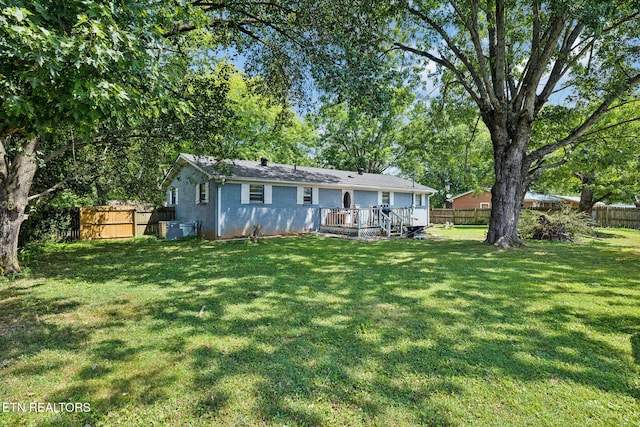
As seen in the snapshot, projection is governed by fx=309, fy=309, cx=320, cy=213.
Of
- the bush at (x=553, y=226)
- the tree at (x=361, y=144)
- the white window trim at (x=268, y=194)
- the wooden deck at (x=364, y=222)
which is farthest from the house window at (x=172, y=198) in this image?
the bush at (x=553, y=226)

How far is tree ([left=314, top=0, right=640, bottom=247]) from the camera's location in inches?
344

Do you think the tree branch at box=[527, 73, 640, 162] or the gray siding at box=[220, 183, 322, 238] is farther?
the gray siding at box=[220, 183, 322, 238]

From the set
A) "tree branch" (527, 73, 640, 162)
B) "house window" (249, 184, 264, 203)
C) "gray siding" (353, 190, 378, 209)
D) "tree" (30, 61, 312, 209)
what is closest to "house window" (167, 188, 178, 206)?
"tree" (30, 61, 312, 209)

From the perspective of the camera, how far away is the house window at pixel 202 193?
13.3m

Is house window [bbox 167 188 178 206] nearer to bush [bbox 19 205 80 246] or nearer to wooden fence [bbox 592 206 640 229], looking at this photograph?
bush [bbox 19 205 80 246]

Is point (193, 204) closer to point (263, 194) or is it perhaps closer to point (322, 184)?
point (263, 194)

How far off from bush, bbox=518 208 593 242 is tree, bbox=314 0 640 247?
110 inches

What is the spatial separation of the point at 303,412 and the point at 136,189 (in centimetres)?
1297

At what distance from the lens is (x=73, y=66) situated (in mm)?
2793

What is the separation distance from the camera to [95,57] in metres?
2.81

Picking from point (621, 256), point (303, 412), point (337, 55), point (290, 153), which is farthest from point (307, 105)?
point (290, 153)

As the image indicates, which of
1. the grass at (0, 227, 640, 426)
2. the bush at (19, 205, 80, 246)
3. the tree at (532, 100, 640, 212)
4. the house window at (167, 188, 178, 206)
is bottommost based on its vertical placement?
the grass at (0, 227, 640, 426)

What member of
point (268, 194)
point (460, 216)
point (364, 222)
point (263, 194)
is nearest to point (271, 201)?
point (268, 194)

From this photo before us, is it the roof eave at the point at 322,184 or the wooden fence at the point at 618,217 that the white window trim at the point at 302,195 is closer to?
the roof eave at the point at 322,184
